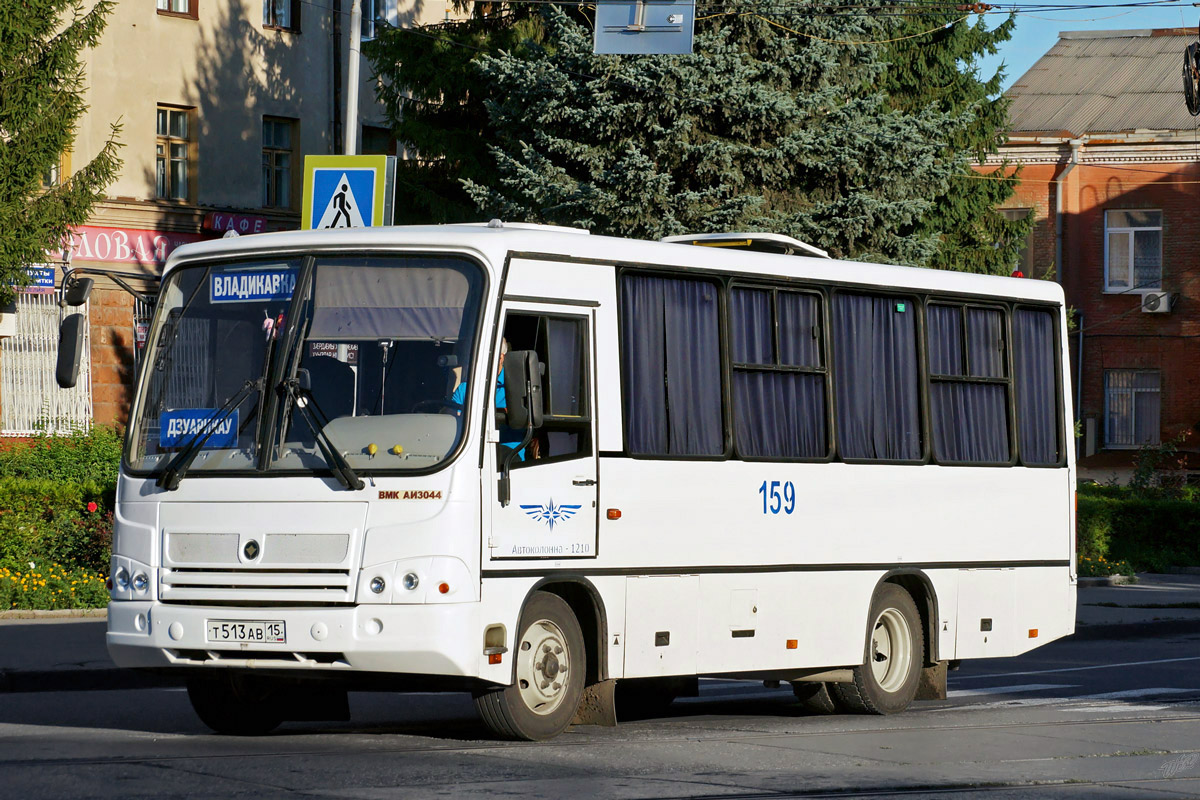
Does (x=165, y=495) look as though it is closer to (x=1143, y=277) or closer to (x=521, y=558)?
(x=521, y=558)

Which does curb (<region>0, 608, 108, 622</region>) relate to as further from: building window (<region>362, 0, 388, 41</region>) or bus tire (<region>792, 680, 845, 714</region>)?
building window (<region>362, 0, 388, 41</region>)

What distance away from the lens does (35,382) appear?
29875 millimetres

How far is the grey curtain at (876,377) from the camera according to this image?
13.0 m

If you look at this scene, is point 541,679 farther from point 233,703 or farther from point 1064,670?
point 1064,670

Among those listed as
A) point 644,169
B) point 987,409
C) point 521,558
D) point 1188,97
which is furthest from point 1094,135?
point 521,558

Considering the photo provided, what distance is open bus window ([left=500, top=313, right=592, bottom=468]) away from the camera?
10516 millimetres

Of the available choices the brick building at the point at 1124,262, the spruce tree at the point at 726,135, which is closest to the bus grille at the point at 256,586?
the spruce tree at the point at 726,135

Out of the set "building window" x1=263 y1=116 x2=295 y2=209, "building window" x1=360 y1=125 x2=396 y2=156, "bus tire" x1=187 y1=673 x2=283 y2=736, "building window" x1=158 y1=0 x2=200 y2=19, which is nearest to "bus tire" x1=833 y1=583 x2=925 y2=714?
"bus tire" x1=187 y1=673 x2=283 y2=736

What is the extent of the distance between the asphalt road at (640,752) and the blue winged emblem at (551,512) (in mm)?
1212

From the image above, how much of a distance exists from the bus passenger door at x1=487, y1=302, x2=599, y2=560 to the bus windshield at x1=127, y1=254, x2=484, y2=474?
336 mm

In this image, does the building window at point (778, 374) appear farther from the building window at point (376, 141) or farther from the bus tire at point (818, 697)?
the building window at point (376, 141)

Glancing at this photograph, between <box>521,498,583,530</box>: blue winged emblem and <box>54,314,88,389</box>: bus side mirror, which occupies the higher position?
<box>54,314,88,389</box>: bus side mirror

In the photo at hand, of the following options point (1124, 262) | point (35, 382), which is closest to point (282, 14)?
point (35, 382)

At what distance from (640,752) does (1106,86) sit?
43076 mm
